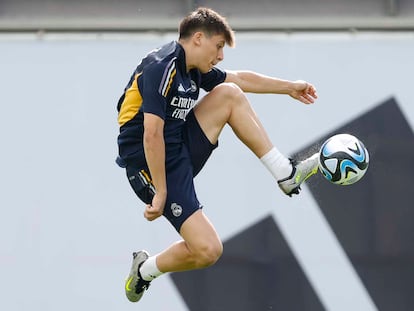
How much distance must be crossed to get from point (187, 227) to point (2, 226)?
2.10 metres

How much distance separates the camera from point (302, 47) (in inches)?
297

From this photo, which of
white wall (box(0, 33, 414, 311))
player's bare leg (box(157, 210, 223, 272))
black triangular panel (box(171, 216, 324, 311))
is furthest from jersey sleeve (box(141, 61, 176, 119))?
black triangular panel (box(171, 216, 324, 311))

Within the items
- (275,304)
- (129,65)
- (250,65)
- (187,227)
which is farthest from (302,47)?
(187,227)

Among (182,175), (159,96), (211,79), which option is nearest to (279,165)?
(182,175)

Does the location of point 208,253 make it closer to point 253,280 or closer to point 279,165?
point 279,165

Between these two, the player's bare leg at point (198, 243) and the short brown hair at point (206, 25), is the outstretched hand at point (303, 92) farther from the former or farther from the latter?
the player's bare leg at point (198, 243)

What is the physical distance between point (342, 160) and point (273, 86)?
0.71 m

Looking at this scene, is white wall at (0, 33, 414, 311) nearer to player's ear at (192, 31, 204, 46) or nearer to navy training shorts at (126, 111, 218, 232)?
navy training shorts at (126, 111, 218, 232)

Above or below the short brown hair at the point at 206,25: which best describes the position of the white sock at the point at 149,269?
below

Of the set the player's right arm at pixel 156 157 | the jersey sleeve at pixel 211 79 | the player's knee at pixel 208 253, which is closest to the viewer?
the player's right arm at pixel 156 157

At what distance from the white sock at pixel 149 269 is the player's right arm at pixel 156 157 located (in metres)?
0.53

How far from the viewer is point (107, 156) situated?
7.50m

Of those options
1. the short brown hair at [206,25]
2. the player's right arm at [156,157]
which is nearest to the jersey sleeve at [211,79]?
the short brown hair at [206,25]

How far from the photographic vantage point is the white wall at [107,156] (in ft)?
24.5
